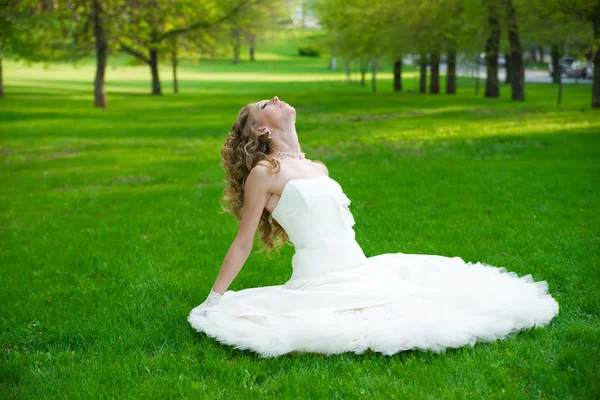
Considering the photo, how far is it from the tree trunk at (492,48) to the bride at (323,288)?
22.7 m

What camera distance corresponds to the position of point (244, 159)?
18.2ft

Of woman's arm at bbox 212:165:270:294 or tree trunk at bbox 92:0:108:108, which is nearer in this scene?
woman's arm at bbox 212:165:270:294

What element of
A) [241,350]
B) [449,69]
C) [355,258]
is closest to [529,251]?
[355,258]

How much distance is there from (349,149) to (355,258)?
11401 millimetres

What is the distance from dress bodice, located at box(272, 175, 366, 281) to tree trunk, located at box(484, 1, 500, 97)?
22.9 meters

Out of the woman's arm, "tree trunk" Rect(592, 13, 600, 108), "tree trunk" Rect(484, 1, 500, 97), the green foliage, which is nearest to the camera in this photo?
the woman's arm

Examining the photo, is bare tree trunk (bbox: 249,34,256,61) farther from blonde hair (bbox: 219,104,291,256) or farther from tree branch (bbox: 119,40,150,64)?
blonde hair (bbox: 219,104,291,256)

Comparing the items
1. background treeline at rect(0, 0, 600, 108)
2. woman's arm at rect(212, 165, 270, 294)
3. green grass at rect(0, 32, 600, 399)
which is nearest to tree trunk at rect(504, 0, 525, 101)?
background treeline at rect(0, 0, 600, 108)

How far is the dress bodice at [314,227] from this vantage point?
17.6 ft

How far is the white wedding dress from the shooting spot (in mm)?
4797

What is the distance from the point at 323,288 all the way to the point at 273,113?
1.51 meters

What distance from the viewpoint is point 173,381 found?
4.57m

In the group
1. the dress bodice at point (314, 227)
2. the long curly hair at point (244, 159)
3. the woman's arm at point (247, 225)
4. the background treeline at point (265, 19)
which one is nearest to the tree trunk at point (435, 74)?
the background treeline at point (265, 19)

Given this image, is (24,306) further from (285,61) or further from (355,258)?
(285,61)
